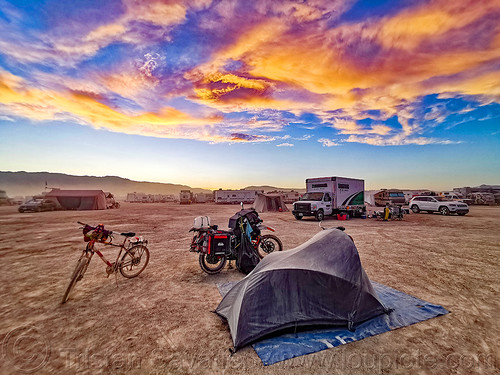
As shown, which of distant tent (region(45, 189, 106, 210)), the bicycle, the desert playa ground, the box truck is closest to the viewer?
the desert playa ground

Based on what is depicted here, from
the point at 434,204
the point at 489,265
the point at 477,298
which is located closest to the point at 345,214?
the point at 434,204

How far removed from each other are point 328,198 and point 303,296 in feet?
58.7

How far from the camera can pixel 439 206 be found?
24.3m

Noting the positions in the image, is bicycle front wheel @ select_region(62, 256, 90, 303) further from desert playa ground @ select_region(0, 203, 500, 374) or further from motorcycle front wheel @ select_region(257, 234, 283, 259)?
motorcycle front wheel @ select_region(257, 234, 283, 259)

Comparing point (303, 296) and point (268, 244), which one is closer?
point (303, 296)

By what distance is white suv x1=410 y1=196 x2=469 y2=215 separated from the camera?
23000mm

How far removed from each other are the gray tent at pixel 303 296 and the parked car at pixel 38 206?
37760 millimetres

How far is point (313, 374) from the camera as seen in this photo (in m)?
3.04

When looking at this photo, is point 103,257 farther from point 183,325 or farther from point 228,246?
point 183,325

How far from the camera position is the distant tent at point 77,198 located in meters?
33.7

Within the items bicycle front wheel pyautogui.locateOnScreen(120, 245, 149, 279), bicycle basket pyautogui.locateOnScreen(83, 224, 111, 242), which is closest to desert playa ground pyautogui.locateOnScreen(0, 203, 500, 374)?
bicycle front wheel pyautogui.locateOnScreen(120, 245, 149, 279)

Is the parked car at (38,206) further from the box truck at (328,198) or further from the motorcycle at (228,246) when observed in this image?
the motorcycle at (228,246)

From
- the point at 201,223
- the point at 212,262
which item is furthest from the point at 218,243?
the point at 201,223

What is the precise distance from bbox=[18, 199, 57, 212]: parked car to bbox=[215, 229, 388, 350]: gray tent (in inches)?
1487
